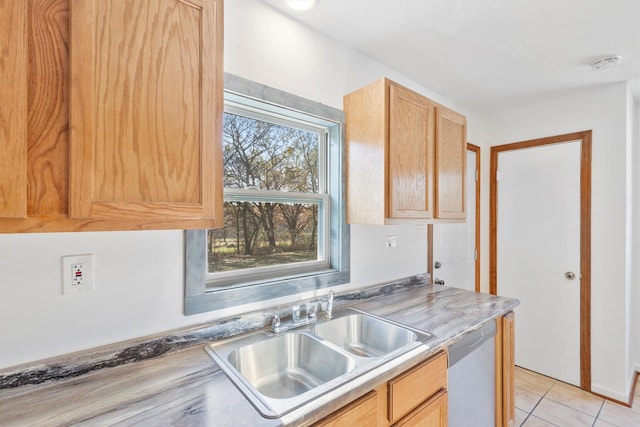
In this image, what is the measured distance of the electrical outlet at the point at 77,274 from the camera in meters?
1.02

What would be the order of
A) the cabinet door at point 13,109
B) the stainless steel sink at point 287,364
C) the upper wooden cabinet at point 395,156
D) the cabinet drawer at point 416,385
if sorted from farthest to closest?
1. the upper wooden cabinet at point 395,156
2. the stainless steel sink at point 287,364
3. the cabinet drawer at point 416,385
4. the cabinet door at point 13,109

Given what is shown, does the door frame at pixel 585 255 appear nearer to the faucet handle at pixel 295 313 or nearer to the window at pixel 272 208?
the window at pixel 272 208

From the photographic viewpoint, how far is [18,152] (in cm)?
67

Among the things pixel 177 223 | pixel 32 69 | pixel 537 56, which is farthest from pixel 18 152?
pixel 537 56

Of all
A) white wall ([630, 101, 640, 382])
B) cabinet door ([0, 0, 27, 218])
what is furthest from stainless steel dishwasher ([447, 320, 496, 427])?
white wall ([630, 101, 640, 382])

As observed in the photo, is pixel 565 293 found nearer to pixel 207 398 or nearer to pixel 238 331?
pixel 238 331

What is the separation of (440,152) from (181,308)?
1672mm

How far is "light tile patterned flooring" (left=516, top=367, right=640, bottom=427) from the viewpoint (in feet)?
7.04

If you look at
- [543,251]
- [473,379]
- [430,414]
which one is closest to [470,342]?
[473,379]

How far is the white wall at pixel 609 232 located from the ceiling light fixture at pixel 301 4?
240cm

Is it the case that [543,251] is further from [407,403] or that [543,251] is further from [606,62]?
[407,403]

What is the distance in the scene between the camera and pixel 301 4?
1.49m

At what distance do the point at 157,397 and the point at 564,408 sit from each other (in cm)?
284

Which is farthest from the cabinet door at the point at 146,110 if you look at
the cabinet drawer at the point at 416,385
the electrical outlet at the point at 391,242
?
the electrical outlet at the point at 391,242
